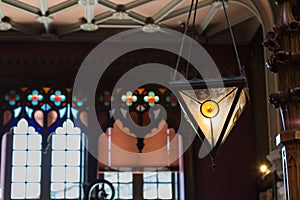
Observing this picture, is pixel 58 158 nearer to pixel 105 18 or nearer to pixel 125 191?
pixel 125 191

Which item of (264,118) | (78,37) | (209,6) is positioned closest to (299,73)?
(209,6)

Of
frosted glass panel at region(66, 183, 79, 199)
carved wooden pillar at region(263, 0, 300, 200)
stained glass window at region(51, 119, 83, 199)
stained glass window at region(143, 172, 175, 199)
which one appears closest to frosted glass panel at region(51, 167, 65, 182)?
stained glass window at region(51, 119, 83, 199)

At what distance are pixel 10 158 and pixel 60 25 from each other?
6.84ft

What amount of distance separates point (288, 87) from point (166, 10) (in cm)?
543

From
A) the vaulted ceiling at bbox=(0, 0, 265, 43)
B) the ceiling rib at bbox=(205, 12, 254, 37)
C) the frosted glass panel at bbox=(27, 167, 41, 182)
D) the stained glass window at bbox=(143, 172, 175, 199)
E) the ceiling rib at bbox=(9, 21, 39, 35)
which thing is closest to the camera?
the vaulted ceiling at bbox=(0, 0, 265, 43)

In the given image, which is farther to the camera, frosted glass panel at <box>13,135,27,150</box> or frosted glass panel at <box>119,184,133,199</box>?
frosted glass panel at <box>119,184,133,199</box>

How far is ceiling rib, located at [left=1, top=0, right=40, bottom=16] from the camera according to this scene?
6.97m

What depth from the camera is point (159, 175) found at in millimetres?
8461

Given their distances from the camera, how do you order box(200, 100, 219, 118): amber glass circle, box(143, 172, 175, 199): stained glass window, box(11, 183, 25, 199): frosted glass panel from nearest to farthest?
1. box(200, 100, 219, 118): amber glass circle
2. box(11, 183, 25, 199): frosted glass panel
3. box(143, 172, 175, 199): stained glass window

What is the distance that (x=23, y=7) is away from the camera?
7.11 meters

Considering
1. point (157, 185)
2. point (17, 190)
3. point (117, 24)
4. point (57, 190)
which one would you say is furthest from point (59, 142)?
point (117, 24)

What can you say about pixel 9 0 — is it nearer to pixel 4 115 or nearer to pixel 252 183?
pixel 4 115

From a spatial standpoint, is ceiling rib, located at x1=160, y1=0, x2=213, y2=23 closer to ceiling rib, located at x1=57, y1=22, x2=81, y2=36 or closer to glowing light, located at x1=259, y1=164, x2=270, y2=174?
ceiling rib, located at x1=57, y1=22, x2=81, y2=36

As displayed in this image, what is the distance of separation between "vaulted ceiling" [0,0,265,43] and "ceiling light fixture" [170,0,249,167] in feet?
12.5
